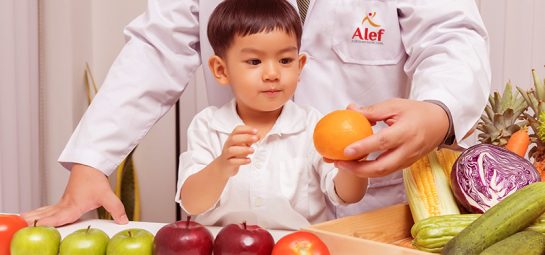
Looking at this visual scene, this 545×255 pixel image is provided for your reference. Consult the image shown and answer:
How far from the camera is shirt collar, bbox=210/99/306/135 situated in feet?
5.21

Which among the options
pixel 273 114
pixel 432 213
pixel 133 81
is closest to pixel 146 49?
pixel 133 81

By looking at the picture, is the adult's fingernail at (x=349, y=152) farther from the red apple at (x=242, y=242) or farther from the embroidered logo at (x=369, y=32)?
the embroidered logo at (x=369, y=32)

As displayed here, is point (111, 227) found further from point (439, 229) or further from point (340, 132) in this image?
point (439, 229)

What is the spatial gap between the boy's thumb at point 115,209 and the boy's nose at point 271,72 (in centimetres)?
47

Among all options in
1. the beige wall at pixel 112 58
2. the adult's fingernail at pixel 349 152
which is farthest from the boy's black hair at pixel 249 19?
the beige wall at pixel 112 58

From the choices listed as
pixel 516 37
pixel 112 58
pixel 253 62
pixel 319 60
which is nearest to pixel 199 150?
pixel 253 62

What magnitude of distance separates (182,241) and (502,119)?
3.58ft

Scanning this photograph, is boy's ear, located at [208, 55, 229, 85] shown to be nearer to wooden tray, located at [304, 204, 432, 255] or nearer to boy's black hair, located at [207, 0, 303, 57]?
boy's black hair, located at [207, 0, 303, 57]

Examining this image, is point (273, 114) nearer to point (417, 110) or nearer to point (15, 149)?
point (417, 110)

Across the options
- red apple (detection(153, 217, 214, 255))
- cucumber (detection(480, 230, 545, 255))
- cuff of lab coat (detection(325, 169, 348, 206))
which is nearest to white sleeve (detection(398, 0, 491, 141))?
cuff of lab coat (detection(325, 169, 348, 206))

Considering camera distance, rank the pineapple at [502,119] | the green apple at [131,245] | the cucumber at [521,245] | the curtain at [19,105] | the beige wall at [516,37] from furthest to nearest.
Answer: the beige wall at [516,37] → the curtain at [19,105] → the pineapple at [502,119] → the green apple at [131,245] → the cucumber at [521,245]

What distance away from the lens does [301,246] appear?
1.12 meters

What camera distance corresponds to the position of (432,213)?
1.38 m

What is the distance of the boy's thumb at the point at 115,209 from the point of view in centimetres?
158
